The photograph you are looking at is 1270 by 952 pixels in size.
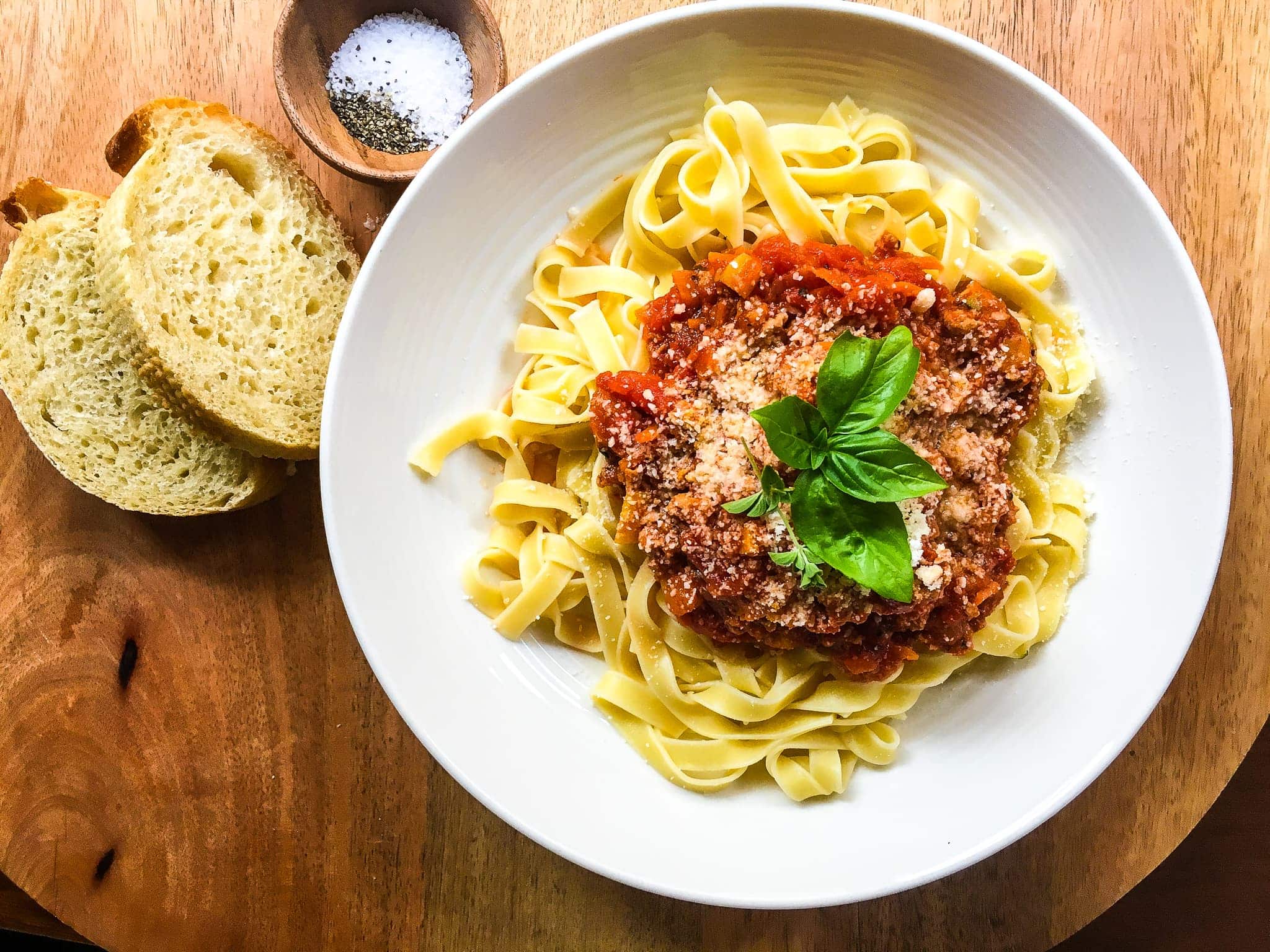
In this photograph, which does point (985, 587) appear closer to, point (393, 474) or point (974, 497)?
point (974, 497)

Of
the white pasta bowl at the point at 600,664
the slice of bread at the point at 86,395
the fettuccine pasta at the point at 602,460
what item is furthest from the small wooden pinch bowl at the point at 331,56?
the slice of bread at the point at 86,395

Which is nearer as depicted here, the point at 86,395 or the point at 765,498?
the point at 765,498

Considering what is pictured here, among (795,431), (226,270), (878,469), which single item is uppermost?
(878,469)

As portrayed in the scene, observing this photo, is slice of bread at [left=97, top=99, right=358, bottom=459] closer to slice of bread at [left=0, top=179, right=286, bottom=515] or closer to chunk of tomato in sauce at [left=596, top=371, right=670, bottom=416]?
slice of bread at [left=0, top=179, right=286, bottom=515]

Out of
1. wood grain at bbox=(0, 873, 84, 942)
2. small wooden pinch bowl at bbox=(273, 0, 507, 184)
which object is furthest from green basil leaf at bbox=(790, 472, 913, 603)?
wood grain at bbox=(0, 873, 84, 942)

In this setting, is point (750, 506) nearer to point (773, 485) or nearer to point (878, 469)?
point (773, 485)

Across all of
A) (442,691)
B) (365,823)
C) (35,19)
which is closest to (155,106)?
(35,19)

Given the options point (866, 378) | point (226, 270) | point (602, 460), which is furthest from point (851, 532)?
point (226, 270)
